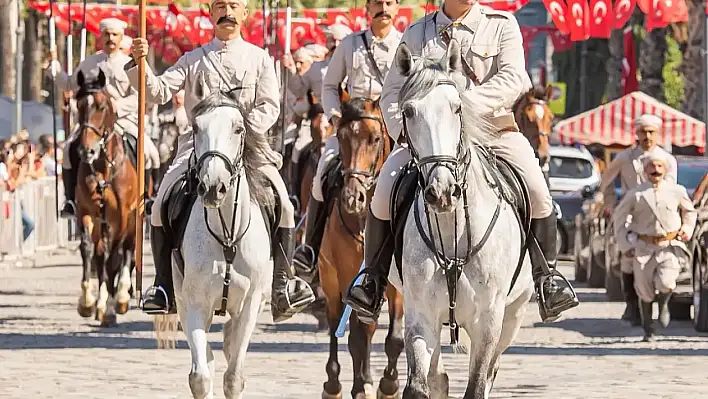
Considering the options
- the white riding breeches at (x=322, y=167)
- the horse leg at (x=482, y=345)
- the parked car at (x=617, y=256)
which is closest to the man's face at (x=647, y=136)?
the parked car at (x=617, y=256)

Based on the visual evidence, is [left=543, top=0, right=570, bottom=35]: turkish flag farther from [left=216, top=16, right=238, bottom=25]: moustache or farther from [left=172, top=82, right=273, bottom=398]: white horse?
[left=172, top=82, right=273, bottom=398]: white horse

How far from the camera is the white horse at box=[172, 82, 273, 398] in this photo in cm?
1265

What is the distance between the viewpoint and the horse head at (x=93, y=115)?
72.0 feet

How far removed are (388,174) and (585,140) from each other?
99.5 feet

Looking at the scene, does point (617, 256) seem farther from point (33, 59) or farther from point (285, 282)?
point (33, 59)

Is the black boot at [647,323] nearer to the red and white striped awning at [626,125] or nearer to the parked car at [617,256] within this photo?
the parked car at [617,256]

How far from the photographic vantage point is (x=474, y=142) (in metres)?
11.4

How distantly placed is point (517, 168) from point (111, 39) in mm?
11172

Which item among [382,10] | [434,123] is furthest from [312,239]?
[434,123]

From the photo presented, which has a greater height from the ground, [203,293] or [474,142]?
[474,142]

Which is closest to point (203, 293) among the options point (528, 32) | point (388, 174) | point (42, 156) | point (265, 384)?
point (388, 174)

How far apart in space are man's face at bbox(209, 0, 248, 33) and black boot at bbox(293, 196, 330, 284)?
2.28 metres

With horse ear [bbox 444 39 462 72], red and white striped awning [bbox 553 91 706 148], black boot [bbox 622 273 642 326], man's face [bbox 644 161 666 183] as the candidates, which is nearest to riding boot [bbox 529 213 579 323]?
horse ear [bbox 444 39 462 72]

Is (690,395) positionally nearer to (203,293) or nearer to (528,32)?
(203,293)
